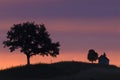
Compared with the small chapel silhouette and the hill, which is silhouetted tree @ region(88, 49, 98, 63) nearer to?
the small chapel silhouette

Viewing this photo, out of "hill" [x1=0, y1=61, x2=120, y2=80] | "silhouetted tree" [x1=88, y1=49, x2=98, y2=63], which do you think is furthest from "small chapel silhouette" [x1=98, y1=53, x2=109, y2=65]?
"hill" [x1=0, y1=61, x2=120, y2=80]

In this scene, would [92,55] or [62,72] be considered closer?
[62,72]

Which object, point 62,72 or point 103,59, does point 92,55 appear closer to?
point 103,59

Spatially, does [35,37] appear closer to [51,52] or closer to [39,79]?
[51,52]

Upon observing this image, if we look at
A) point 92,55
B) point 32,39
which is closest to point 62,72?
point 32,39

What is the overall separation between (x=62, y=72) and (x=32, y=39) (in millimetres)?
14561

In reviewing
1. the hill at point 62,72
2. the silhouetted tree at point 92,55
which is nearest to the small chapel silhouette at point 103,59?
the silhouetted tree at point 92,55

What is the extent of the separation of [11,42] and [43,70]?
44.0ft

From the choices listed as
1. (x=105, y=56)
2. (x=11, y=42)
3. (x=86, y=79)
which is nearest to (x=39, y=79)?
(x=86, y=79)

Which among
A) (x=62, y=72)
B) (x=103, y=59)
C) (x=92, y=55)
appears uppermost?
(x=92, y=55)

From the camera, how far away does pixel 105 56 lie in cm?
17138

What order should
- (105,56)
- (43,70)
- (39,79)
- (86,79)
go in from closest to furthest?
(86,79) → (39,79) → (43,70) → (105,56)

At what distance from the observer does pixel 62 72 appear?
142 metres

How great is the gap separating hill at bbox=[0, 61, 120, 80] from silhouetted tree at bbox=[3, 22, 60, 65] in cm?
444
